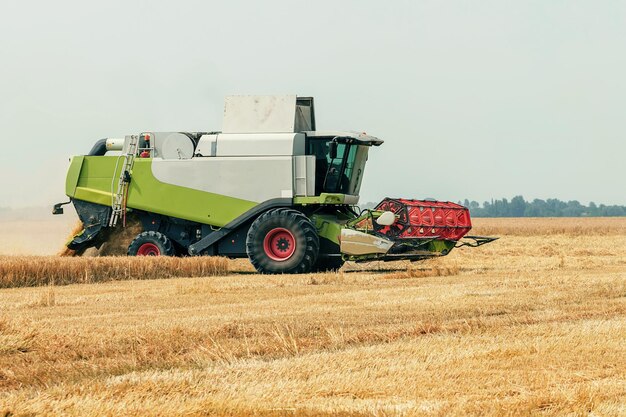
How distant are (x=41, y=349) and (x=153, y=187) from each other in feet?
44.1

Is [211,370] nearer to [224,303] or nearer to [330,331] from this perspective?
[330,331]

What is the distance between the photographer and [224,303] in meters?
14.0

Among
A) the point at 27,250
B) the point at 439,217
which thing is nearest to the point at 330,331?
the point at 439,217

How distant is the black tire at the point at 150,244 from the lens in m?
22.0

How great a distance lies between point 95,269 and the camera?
18.8m

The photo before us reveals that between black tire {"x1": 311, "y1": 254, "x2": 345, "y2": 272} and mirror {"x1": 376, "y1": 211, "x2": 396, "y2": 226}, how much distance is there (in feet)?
7.17

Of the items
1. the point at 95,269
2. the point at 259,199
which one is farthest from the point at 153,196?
the point at 95,269

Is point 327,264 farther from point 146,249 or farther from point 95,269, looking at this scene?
point 95,269

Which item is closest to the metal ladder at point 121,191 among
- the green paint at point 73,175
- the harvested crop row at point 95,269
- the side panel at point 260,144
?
the green paint at point 73,175

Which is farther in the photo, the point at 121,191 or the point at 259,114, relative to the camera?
the point at 121,191

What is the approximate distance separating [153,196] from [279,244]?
324 cm

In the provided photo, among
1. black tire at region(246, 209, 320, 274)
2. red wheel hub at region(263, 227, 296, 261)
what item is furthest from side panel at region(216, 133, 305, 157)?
red wheel hub at region(263, 227, 296, 261)

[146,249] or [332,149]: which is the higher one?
[332,149]

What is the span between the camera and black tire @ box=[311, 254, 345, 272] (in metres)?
21.9
